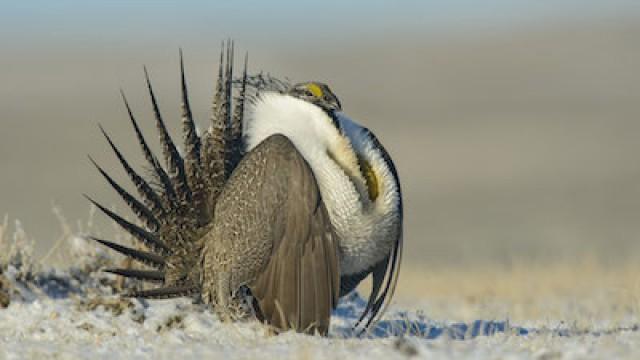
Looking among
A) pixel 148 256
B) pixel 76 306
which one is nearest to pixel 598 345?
pixel 148 256

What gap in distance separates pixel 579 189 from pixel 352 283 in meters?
13.0

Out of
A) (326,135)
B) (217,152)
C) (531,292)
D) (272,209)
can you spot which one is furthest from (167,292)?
(531,292)

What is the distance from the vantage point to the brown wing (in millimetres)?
4660

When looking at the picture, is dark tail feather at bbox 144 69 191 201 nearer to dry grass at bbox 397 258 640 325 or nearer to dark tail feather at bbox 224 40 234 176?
dark tail feather at bbox 224 40 234 176

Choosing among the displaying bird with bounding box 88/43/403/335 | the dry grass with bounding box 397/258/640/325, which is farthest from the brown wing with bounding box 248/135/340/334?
the dry grass with bounding box 397/258/640/325

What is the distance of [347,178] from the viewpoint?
4816 millimetres

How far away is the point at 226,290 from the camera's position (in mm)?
5062

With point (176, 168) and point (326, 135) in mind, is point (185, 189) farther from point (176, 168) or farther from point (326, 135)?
point (326, 135)

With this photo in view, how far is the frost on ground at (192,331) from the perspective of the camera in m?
4.02

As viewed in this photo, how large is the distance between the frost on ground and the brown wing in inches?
4.0

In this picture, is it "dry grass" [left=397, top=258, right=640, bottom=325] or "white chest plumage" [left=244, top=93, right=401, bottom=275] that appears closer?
"white chest plumage" [left=244, top=93, right=401, bottom=275]

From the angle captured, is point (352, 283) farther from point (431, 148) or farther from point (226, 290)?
point (431, 148)

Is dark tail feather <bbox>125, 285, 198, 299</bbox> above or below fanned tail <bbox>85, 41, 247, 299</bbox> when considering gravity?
below

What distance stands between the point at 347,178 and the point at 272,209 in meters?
0.29
